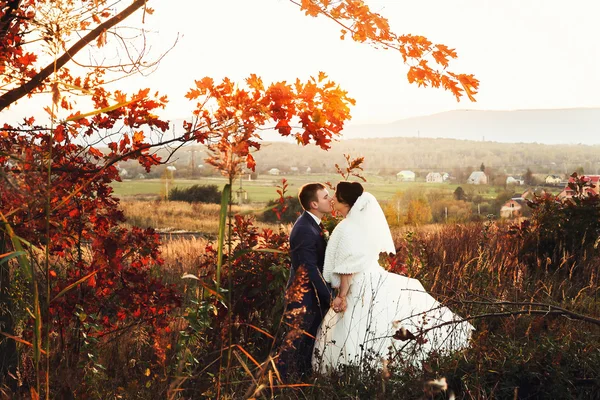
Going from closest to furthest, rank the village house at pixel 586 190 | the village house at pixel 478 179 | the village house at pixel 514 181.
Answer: the village house at pixel 586 190
the village house at pixel 478 179
the village house at pixel 514 181

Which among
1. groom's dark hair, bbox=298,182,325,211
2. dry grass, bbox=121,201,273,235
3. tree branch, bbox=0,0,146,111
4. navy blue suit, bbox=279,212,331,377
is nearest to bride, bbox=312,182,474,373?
navy blue suit, bbox=279,212,331,377

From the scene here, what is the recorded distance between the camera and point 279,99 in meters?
4.40

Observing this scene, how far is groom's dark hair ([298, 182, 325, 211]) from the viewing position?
18.2ft

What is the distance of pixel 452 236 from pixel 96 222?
243 inches

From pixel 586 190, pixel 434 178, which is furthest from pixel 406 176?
pixel 586 190

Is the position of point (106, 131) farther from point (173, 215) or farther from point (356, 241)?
point (173, 215)

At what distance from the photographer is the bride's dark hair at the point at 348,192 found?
575 cm

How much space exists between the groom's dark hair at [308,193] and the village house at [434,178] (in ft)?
133

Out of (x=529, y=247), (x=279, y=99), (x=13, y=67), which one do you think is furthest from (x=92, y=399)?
(x=529, y=247)

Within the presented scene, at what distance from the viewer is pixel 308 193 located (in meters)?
5.55

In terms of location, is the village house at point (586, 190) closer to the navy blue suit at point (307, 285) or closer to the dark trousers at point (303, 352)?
the navy blue suit at point (307, 285)

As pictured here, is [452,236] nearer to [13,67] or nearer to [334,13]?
[334,13]

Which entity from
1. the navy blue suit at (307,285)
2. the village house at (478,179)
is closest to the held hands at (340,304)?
the navy blue suit at (307,285)

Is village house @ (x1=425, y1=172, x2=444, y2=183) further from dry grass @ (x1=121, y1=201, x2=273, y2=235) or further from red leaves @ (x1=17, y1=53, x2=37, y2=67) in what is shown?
red leaves @ (x1=17, y1=53, x2=37, y2=67)
